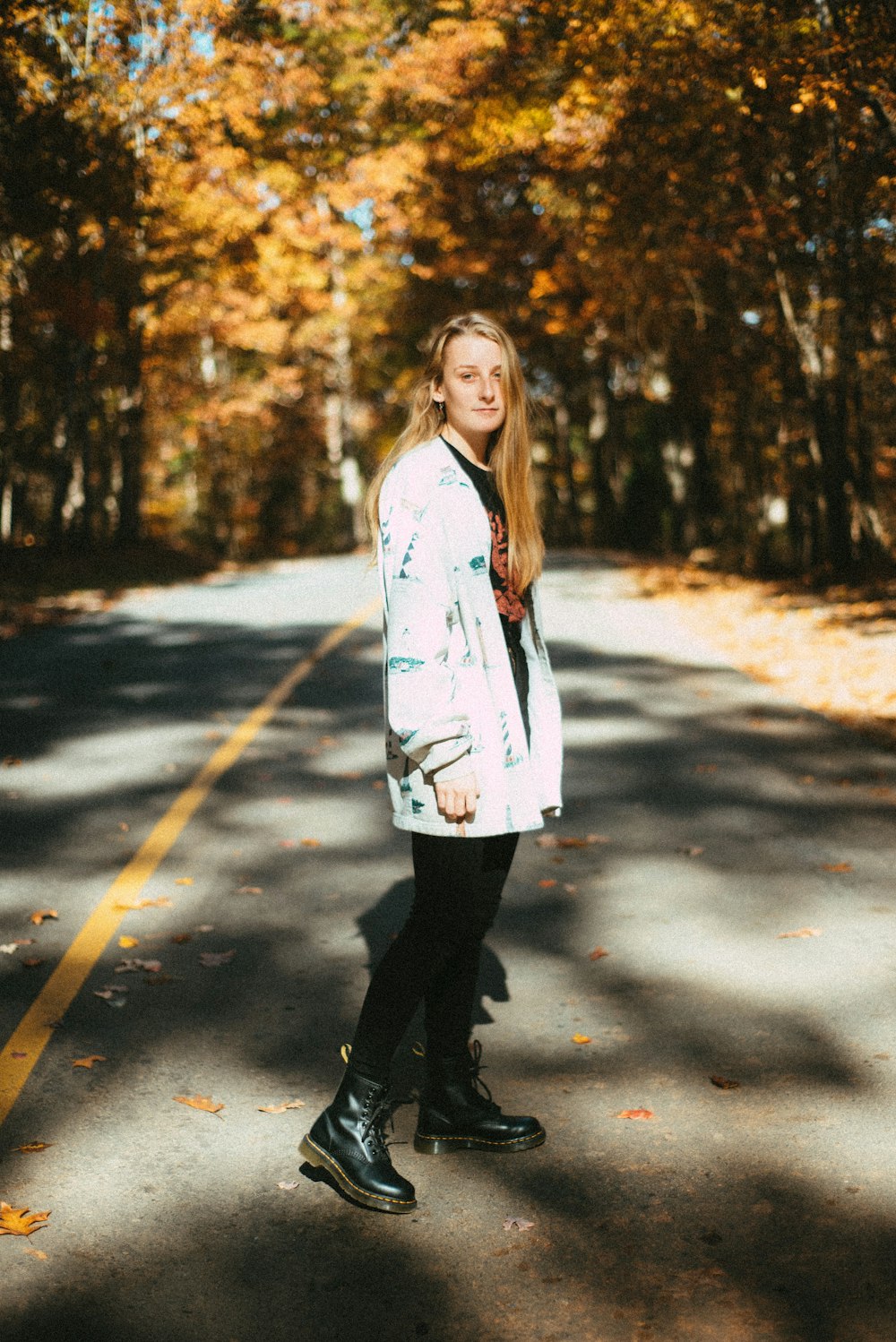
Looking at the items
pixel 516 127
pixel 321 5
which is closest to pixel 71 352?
pixel 321 5

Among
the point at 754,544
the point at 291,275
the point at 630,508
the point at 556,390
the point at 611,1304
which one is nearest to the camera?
the point at 611,1304

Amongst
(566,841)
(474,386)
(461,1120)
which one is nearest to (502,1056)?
(461,1120)

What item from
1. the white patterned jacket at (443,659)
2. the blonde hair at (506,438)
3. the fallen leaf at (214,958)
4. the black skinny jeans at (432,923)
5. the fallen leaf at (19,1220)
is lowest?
the fallen leaf at (19,1220)

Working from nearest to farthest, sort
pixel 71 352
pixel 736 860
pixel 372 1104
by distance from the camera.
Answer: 1. pixel 372 1104
2. pixel 736 860
3. pixel 71 352

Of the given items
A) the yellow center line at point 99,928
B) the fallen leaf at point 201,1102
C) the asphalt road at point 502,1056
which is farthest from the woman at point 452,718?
the yellow center line at point 99,928

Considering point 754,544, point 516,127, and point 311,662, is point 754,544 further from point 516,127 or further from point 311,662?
point 311,662

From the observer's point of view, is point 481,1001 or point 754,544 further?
point 754,544

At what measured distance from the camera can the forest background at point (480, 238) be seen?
1617 centimetres

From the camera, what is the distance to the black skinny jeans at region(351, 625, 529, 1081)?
354 cm

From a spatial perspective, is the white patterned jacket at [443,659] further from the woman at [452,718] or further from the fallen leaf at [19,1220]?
the fallen leaf at [19,1220]

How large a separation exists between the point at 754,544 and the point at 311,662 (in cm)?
1420

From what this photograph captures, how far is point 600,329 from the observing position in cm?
3139

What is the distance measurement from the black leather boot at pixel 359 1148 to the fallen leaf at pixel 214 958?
1.80 m

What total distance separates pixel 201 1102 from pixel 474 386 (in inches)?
92.3
